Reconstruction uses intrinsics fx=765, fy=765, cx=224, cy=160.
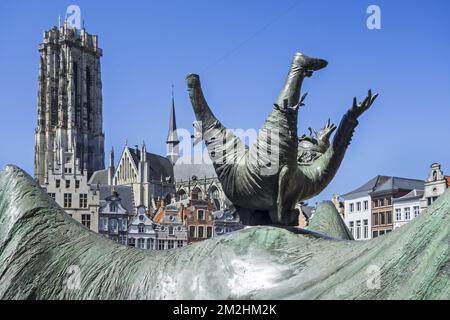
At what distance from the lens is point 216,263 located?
3.49 meters

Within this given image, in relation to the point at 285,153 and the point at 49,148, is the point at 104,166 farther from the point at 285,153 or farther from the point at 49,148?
the point at 285,153

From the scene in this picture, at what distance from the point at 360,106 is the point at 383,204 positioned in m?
36.2

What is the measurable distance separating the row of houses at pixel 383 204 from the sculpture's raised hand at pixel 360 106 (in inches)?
1261

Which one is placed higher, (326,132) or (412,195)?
(326,132)

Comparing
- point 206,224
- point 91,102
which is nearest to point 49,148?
point 91,102

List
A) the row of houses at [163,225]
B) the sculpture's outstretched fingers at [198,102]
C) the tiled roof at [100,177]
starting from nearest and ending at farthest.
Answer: the sculpture's outstretched fingers at [198,102], the row of houses at [163,225], the tiled roof at [100,177]

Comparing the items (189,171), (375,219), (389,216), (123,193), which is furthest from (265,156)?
(189,171)

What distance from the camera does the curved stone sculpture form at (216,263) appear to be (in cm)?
280

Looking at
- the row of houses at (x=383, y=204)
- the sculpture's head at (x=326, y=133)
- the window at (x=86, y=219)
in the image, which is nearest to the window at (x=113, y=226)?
the window at (x=86, y=219)

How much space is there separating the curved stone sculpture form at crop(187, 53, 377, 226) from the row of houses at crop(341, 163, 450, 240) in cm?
3206

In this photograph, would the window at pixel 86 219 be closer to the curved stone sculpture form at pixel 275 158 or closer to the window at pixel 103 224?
the window at pixel 103 224

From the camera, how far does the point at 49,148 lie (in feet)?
259

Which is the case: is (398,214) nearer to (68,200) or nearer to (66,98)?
(68,200)
